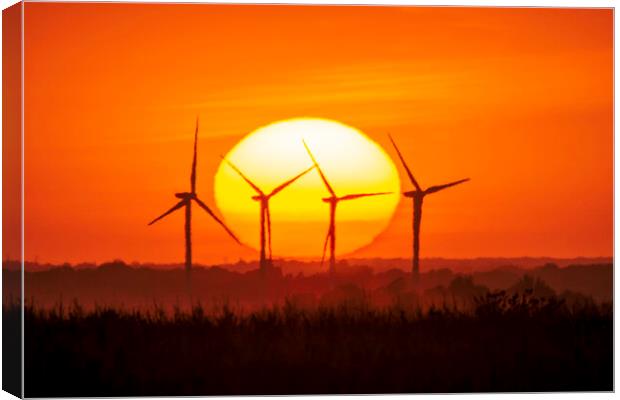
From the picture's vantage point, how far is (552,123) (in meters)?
20.2

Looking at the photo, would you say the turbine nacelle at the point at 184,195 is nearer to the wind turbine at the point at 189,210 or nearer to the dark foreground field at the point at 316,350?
the wind turbine at the point at 189,210

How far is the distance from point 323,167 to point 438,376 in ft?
9.72

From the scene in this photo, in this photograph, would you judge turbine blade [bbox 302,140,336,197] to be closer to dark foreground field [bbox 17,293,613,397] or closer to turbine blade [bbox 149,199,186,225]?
dark foreground field [bbox 17,293,613,397]

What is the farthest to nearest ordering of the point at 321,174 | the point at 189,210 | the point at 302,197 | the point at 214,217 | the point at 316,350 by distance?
the point at 316,350 < the point at 302,197 < the point at 321,174 < the point at 214,217 < the point at 189,210

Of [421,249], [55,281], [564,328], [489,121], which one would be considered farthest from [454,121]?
[55,281]

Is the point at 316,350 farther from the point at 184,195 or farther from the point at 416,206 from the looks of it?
the point at 184,195

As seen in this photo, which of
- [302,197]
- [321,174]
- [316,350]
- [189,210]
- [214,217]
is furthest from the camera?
[316,350]

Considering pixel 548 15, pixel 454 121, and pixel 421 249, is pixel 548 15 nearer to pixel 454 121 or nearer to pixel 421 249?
pixel 454 121

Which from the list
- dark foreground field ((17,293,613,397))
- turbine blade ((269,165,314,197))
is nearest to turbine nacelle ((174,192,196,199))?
turbine blade ((269,165,314,197))

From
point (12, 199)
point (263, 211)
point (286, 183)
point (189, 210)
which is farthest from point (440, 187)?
point (12, 199)

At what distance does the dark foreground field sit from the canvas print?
0.02 meters

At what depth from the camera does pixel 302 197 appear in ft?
65.1

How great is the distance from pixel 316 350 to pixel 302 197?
74.5 inches

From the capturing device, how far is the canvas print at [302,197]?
19531 millimetres
